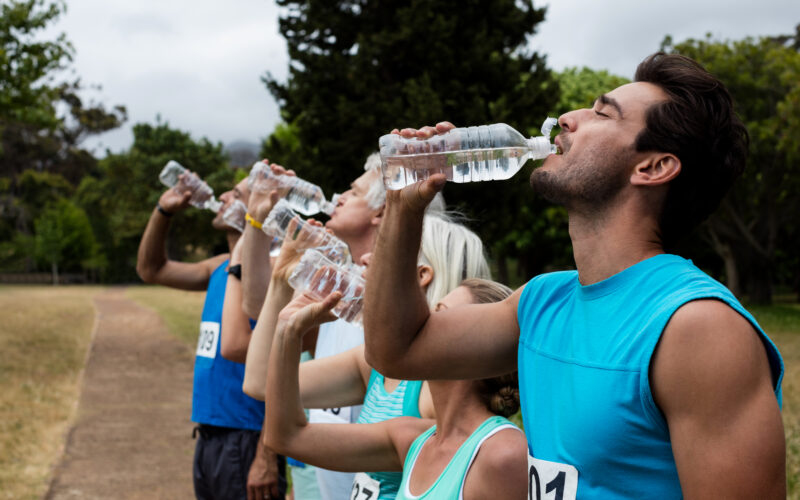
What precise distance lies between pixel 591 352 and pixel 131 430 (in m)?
8.63

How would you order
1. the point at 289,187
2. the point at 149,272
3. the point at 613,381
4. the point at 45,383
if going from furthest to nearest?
the point at 45,383, the point at 149,272, the point at 289,187, the point at 613,381

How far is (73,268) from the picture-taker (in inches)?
2470

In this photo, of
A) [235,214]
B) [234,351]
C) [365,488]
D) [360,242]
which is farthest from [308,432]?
[235,214]

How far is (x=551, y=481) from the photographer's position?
4.96ft

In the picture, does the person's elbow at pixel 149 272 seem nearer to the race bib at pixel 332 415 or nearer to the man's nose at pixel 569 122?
the race bib at pixel 332 415

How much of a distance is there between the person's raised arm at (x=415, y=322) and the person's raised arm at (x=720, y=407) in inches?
23.1

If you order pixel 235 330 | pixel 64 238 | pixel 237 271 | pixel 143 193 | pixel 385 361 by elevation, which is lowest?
pixel 64 238

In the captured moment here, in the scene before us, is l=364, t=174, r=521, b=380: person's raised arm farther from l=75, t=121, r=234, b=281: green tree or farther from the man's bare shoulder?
l=75, t=121, r=234, b=281: green tree

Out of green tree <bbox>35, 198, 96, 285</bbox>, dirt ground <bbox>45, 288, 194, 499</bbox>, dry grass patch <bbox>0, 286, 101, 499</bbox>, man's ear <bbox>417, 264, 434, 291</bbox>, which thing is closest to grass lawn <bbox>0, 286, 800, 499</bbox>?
dry grass patch <bbox>0, 286, 101, 499</bbox>

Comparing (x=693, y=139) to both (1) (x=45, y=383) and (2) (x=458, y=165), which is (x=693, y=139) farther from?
(1) (x=45, y=383)

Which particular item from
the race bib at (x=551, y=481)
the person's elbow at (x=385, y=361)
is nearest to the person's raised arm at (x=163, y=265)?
the person's elbow at (x=385, y=361)

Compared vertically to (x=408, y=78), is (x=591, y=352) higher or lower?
lower

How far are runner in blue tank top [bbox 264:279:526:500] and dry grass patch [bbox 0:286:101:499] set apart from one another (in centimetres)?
520

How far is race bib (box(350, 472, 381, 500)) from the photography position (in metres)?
2.39
